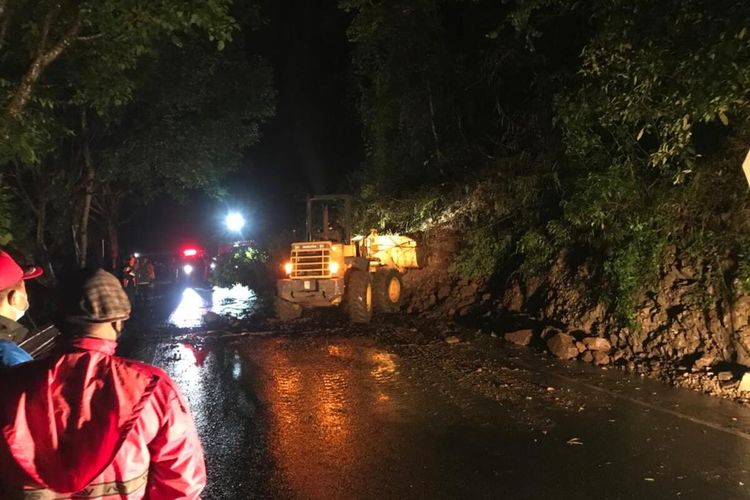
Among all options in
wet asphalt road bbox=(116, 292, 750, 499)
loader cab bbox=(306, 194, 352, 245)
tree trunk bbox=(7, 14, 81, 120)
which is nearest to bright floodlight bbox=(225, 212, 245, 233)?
loader cab bbox=(306, 194, 352, 245)

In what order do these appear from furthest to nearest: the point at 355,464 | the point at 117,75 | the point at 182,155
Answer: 1. the point at 182,155
2. the point at 117,75
3. the point at 355,464

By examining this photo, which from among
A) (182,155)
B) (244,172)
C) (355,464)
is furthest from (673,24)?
(244,172)

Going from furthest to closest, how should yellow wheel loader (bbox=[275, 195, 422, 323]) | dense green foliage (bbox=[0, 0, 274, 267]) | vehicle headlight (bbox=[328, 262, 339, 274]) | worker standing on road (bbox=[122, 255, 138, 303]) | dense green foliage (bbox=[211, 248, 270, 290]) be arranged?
dense green foliage (bbox=[211, 248, 270, 290]) → worker standing on road (bbox=[122, 255, 138, 303]) → vehicle headlight (bbox=[328, 262, 339, 274]) → yellow wheel loader (bbox=[275, 195, 422, 323]) → dense green foliage (bbox=[0, 0, 274, 267])

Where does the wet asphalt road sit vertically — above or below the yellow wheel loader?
below

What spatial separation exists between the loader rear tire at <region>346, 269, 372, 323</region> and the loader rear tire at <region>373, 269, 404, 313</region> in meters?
1.12

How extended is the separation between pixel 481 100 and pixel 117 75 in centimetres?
962

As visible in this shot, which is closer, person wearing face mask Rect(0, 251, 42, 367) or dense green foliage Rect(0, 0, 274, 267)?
person wearing face mask Rect(0, 251, 42, 367)

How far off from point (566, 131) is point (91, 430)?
9232 mm

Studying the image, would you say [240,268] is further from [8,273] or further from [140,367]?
[140,367]

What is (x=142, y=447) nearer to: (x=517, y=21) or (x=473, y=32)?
(x=517, y=21)

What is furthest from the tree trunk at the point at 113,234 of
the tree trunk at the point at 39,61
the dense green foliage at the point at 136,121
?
the tree trunk at the point at 39,61

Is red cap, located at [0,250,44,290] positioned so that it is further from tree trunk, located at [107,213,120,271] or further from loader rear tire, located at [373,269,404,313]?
tree trunk, located at [107,213,120,271]

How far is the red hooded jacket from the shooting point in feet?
6.15

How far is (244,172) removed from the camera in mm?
32531
